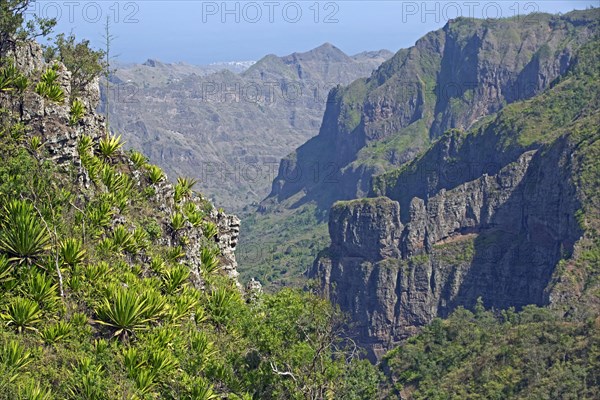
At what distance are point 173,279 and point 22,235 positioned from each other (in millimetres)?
7000

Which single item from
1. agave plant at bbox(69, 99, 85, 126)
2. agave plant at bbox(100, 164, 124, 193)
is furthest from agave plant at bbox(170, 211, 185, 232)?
agave plant at bbox(69, 99, 85, 126)

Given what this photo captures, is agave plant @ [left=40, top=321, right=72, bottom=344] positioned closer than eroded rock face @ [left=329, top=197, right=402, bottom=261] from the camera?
Yes

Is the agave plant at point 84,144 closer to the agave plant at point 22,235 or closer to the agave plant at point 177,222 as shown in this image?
the agave plant at point 177,222

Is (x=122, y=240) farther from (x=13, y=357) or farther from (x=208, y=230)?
(x=13, y=357)

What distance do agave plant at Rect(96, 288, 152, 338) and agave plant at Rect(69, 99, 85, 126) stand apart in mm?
10110

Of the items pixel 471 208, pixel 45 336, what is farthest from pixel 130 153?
pixel 471 208

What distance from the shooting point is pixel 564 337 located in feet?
285

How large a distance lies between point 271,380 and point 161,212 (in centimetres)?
1224

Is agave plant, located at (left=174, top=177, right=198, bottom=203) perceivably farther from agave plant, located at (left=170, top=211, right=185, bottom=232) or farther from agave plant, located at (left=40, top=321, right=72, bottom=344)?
agave plant, located at (left=40, top=321, right=72, bottom=344)

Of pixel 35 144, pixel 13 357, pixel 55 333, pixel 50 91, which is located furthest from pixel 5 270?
pixel 50 91

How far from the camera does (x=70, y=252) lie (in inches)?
1252

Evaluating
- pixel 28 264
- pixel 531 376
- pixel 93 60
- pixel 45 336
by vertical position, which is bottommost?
pixel 531 376

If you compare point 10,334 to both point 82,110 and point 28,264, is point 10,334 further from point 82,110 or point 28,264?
point 82,110

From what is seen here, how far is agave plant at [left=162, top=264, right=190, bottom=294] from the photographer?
34844 millimetres
